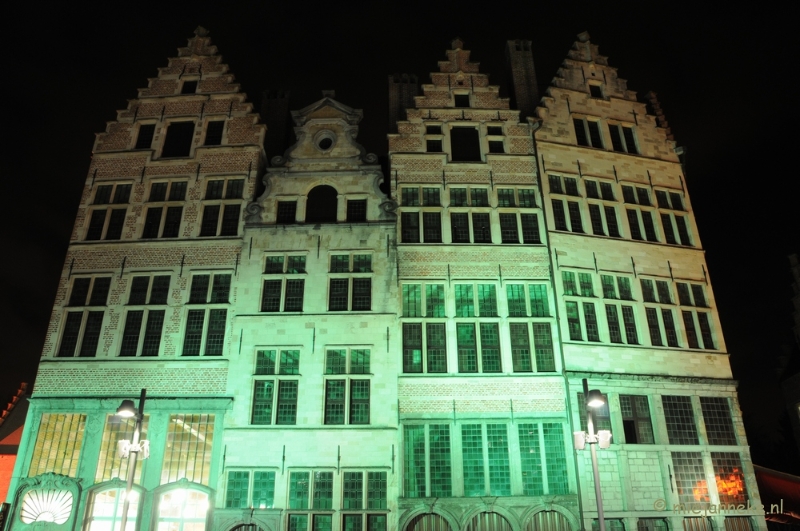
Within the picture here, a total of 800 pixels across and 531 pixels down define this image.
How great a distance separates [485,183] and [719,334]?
9.82 metres

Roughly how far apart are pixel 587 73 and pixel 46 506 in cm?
2508

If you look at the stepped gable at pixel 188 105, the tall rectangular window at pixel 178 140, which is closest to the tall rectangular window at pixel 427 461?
the stepped gable at pixel 188 105

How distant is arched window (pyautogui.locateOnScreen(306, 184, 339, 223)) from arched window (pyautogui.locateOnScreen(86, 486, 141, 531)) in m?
10.5

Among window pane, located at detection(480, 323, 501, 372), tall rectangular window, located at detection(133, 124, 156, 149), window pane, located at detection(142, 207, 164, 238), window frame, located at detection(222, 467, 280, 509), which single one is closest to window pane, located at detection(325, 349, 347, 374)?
window frame, located at detection(222, 467, 280, 509)

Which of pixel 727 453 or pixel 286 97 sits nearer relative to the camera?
pixel 727 453

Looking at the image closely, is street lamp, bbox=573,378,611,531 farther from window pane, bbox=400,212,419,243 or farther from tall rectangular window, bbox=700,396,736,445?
window pane, bbox=400,212,419,243

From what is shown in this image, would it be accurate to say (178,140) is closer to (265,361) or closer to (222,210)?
(222,210)

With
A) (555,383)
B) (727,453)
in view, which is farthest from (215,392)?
(727,453)

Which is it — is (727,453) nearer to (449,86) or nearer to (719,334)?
(719,334)

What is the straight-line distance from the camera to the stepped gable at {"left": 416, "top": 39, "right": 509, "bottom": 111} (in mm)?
23609

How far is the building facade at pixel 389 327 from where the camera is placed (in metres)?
17.6

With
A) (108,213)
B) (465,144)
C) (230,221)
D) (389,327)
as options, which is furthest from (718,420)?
(108,213)

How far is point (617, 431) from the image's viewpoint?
1848 cm

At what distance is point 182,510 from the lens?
57.3ft
